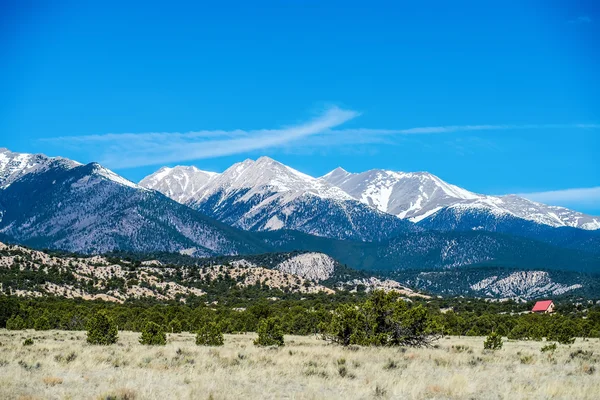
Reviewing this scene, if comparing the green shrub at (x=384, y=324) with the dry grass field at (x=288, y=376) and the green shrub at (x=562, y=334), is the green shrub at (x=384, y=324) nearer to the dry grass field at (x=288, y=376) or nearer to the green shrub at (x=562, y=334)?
the dry grass field at (x=288, y=376)

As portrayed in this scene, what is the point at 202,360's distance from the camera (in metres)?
25.6

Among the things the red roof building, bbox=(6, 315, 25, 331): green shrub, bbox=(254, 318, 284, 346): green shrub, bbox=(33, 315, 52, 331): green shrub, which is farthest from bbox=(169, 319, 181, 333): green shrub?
the red roof building

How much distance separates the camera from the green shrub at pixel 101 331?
1577 inches

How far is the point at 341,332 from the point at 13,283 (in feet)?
379

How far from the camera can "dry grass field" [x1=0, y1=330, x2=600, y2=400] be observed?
17594 mm

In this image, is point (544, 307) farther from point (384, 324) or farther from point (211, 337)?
point (211, 337)

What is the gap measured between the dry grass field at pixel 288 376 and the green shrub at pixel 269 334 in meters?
11.4

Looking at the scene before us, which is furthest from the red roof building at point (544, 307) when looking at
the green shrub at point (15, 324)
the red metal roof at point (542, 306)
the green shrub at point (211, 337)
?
the green shrub at point (211, 337)

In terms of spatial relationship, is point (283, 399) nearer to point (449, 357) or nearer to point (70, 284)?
point (449, 357)

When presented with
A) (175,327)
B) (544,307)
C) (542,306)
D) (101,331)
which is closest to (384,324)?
(101,331)

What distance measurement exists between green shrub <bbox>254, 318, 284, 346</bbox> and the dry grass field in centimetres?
1138

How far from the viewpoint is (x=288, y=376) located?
21562 mm

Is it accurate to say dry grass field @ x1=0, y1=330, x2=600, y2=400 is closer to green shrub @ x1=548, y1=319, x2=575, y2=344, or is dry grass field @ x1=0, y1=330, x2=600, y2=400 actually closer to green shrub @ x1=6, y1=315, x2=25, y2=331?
green shrub @ x1=548, y1=319, x2=575, y2=344

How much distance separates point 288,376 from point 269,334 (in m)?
21.0
